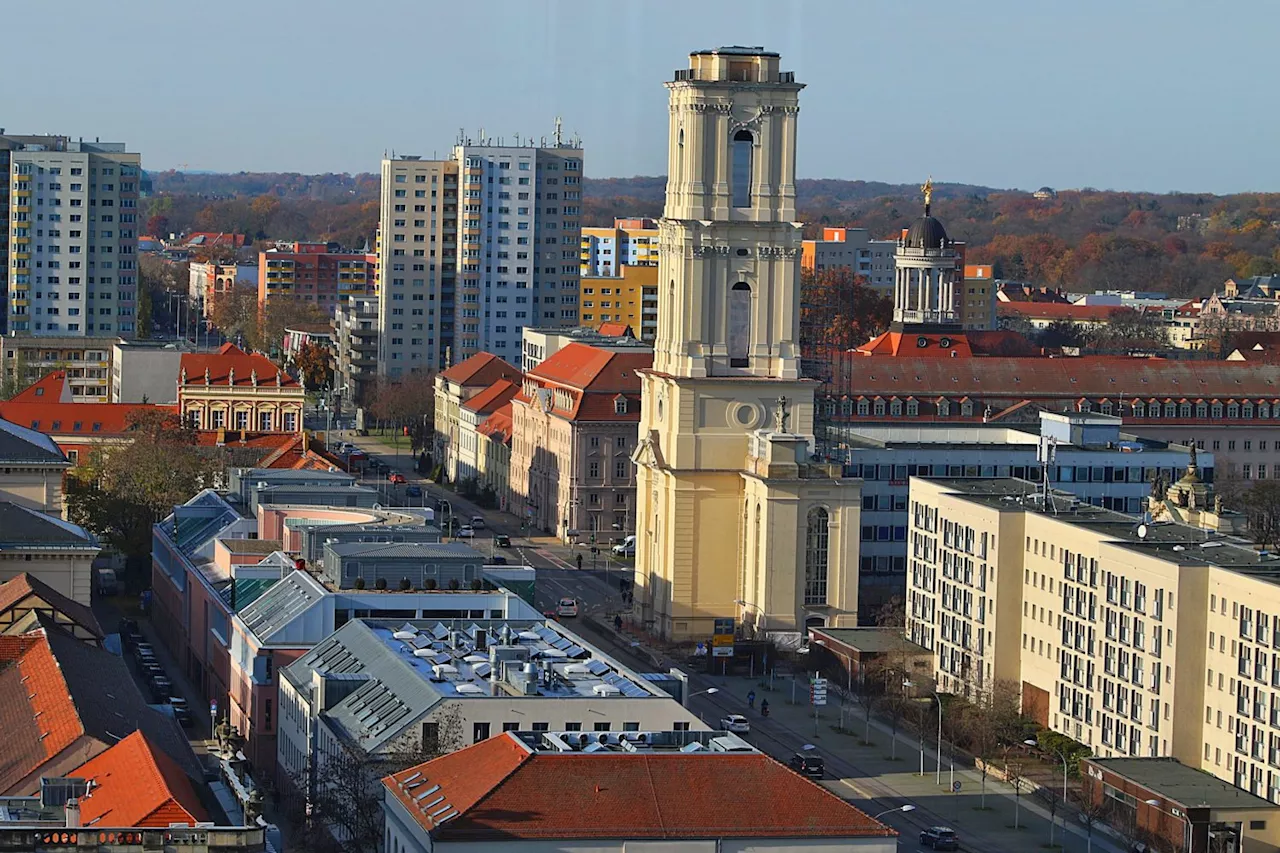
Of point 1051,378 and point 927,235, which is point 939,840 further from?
point 927,235

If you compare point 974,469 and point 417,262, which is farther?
point 417,262

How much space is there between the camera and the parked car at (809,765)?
2506 inches

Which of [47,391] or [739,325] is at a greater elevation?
[739,325]

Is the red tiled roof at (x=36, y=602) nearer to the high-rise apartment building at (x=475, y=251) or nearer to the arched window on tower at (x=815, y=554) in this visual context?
the arched window on tower at (x=815, y=554)

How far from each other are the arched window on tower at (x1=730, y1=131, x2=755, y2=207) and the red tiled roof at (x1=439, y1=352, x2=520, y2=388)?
47.2 metres

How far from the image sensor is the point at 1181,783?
197ft

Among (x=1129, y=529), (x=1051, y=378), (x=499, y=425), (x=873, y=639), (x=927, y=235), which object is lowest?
(x=873, y=639)

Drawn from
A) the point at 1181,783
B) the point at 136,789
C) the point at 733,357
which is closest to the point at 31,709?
the point at 136,789

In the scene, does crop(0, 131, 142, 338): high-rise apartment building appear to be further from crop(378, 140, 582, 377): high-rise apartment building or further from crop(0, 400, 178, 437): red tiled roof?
crop(0, 400, 178, 437): red tiled roof

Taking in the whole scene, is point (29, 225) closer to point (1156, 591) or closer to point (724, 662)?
point (724, 662)

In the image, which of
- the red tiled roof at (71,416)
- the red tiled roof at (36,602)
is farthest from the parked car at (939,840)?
the red tiled roof at (71,416)

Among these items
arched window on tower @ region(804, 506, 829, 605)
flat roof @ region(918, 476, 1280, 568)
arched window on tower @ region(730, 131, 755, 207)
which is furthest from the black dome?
arched window on tower @ region(804, 506, 829, 605)

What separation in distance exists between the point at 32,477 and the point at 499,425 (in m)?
36.6

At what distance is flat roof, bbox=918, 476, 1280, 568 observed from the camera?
64438 mm
